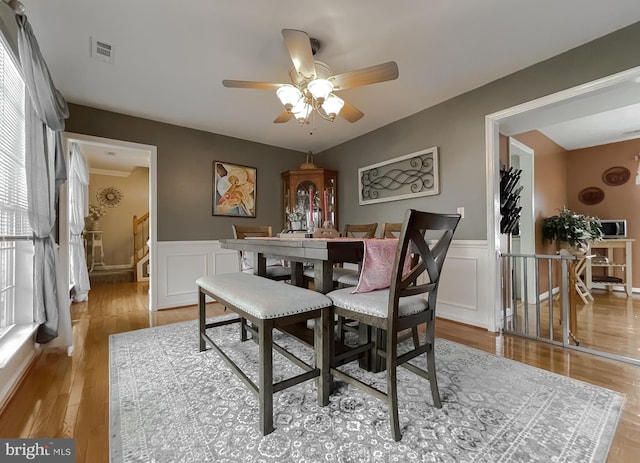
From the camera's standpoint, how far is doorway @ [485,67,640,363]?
1977 millimetres

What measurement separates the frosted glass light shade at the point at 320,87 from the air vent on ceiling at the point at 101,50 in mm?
A: 1579

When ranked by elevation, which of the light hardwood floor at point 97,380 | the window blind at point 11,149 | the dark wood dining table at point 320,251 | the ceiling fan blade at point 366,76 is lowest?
the light hardwood floor at point 97,380

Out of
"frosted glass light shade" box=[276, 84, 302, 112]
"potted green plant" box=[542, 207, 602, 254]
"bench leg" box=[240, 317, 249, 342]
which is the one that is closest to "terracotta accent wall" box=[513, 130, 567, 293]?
"potted green plant" box=[542, 207, 602, 254]

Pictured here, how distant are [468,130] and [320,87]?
5.87 feet

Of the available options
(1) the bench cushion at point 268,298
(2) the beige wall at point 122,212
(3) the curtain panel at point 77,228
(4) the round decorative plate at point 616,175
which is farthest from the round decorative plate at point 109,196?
(4) the round decorative plate at point 616,175

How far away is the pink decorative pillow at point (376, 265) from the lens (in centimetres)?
142

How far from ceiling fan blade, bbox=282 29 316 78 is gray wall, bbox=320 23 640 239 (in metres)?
1.82

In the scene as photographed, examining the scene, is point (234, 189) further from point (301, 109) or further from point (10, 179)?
point (10, 179)

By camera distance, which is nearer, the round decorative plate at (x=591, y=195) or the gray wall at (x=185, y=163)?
the gray wall at (x=185, y=163)

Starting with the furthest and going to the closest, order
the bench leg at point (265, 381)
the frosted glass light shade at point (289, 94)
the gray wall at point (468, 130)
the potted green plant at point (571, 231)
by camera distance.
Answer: the potted green plant at point (571, 231) → the gray wall at point (468, 130) → the frosted glass light shade at point (289, 94) → the bench leg at point (265, 381)

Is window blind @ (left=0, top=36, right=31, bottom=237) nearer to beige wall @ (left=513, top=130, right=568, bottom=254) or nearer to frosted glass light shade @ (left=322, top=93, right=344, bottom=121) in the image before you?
frosted glass light shade @ (left=322, top=93, right=344, bottom=121)

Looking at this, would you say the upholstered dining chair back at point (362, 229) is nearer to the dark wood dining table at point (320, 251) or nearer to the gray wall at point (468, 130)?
the gray wall at point (468, 130)

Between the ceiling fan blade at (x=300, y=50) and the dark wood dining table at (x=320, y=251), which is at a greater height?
the ceiling fan blade at (x=300, y=50)

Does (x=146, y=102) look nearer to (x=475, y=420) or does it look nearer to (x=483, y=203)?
(x=483, y=203)
